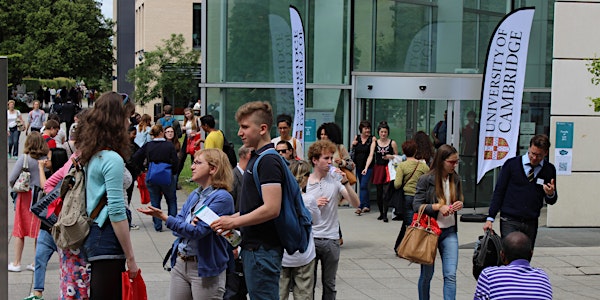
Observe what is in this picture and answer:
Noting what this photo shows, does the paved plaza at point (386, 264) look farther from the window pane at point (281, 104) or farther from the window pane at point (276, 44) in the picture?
the window pane at point (276, 44)

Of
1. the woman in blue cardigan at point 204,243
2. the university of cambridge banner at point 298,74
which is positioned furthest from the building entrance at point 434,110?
the woman in blue cardigan at point 204,243

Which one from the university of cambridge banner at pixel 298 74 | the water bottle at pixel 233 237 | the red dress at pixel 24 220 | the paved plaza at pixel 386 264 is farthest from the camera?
the university of cambridge banner at pixel 298 74

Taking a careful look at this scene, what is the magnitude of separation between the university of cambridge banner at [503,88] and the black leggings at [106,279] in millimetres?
9251

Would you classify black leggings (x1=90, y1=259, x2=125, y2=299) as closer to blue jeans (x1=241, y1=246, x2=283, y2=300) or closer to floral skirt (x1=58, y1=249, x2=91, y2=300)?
floral skirt (x1=58, y1=249, x2=91, y2=300)

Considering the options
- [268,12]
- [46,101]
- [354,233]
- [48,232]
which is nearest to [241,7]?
[268,12]

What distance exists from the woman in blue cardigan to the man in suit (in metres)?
3.46

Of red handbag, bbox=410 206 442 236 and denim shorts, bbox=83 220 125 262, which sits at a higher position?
denim shorts, bbox=83 220 125 262

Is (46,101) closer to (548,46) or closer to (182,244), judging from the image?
(548,46)

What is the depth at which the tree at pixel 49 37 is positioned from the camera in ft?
227

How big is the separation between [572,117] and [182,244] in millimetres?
9915

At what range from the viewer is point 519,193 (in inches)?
352

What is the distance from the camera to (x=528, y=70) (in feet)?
57.6

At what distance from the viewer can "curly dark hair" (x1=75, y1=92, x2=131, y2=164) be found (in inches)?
221

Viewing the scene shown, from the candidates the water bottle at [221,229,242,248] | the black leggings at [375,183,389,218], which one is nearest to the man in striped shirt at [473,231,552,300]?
the water bottle at [221,229,242,248]
